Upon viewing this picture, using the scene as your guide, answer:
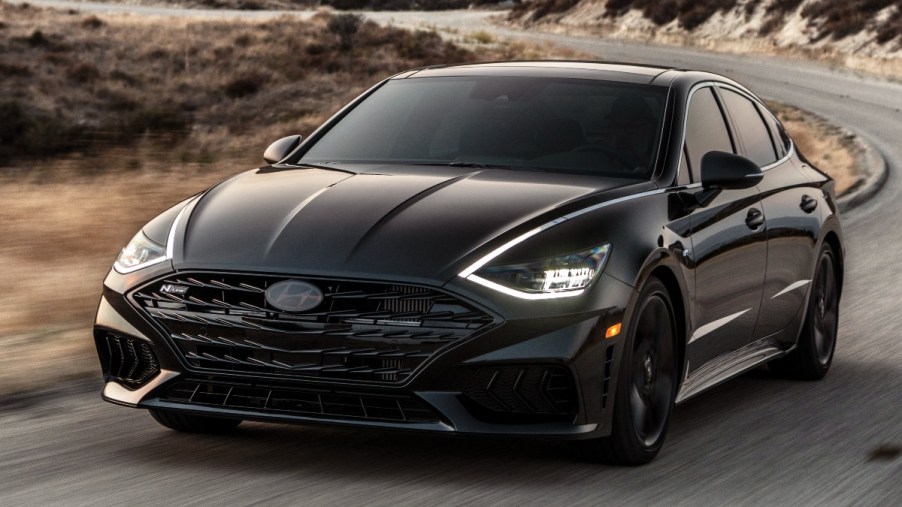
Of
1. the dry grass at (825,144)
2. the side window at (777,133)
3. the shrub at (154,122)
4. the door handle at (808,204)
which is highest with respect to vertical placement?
the side window at (777,133)

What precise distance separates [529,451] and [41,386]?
229cm

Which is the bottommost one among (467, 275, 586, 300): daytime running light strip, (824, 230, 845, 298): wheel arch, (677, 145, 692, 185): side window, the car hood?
(824, 230, 845, 298): wheel arch

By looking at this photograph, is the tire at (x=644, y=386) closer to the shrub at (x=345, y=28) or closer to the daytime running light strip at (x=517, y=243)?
the daytime running light strip at (x=517, y=243)

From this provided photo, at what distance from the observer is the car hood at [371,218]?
5.22 m

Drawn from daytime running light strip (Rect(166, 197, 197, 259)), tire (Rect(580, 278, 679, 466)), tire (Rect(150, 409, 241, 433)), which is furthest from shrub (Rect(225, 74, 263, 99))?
tire (Rect(580, 278, 679, 466))

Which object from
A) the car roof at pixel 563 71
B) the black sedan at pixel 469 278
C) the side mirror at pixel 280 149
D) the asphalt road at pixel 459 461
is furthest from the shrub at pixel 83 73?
the black sedan at pixel 469 278

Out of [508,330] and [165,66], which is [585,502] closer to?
[508,330]

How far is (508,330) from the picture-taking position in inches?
201

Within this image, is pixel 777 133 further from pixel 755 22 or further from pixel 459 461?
pixel 755 22

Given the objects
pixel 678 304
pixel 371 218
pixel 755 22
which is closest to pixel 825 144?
pixel 678 304

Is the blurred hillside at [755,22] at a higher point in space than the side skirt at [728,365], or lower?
lower

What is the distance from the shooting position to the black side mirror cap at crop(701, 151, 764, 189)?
636 cm

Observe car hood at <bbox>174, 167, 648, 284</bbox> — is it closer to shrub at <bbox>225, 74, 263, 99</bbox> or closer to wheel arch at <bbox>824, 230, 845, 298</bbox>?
wheel arch at <bbox>824, 230, 845, 298</bbox>

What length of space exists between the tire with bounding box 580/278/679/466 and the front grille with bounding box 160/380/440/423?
0.71 metres
